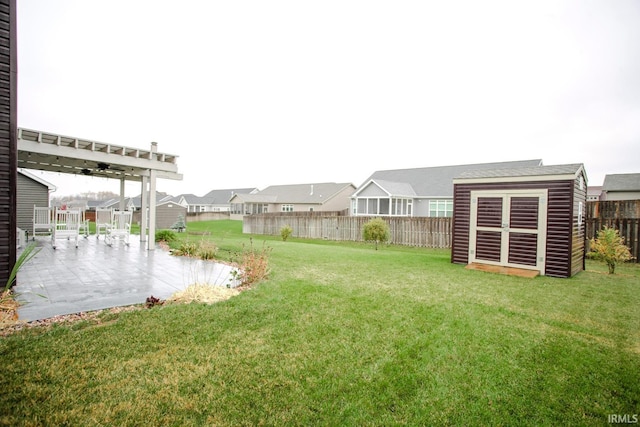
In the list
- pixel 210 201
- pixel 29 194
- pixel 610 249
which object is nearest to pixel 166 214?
pixel 29 194

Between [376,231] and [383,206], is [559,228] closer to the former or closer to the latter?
[376,231]

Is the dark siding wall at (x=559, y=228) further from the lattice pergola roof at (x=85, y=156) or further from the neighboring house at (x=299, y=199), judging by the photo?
the neighboring house at (x=299, y=199)

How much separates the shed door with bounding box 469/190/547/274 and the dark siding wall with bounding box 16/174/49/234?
20974mm

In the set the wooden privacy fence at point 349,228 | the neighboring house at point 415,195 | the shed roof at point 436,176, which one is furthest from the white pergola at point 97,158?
the shed roof at point 436,176

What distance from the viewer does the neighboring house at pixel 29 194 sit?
52.9 feet

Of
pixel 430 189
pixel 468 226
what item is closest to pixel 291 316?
pixel 468 226

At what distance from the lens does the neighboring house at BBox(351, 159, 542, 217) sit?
25.6 m

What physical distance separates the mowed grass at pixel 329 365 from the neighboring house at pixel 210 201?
181ft

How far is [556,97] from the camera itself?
14.3m

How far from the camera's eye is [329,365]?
10.0ft

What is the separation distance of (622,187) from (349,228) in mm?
24524

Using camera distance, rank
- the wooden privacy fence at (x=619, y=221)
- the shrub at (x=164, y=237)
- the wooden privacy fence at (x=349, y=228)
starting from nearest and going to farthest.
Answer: the wooden privacy fence at (x=619, y=221) → the shrub at (x=164, y=237) → the wooden privacy fence at (x=349, y=228)

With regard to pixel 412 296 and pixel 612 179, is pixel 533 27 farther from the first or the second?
pixel 612 179

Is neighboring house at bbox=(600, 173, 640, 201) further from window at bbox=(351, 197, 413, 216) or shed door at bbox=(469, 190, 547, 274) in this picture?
shed door at bbox=(469, 190, 547, 274)
